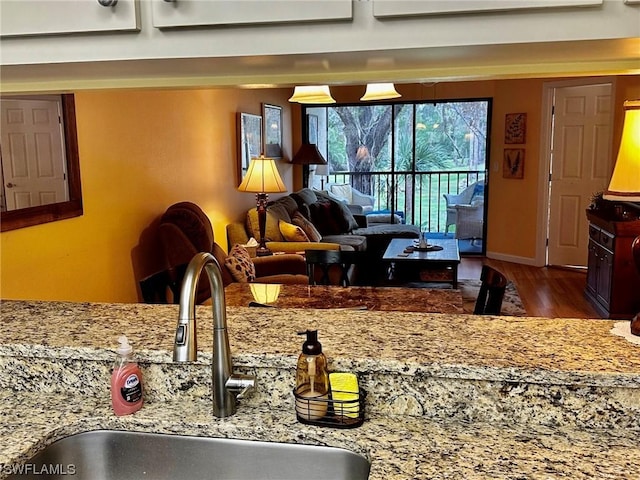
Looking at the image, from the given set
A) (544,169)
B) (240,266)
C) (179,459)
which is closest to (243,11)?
(179,459)

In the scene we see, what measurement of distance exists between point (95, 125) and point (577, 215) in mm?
5453

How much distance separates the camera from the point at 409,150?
26.4ft

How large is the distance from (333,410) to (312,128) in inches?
293

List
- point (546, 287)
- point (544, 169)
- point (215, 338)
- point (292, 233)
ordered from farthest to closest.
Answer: point (544, 169) < point (546, 287) < point (292, 233) < point (215, 338)

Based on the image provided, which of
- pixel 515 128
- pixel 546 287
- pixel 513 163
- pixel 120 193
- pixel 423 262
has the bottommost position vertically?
pixel 546 287

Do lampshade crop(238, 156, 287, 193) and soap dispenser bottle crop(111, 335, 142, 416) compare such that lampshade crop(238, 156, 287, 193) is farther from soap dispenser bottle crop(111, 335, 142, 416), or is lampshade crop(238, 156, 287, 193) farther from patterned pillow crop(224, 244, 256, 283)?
soap dispenser bottle crop(111, 335, 142, 416)

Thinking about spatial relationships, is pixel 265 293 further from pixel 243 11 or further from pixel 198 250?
pixel 243 11

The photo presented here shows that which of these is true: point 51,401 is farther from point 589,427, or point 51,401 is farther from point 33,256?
point 33,256

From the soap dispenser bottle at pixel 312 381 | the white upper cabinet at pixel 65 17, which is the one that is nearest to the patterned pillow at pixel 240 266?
the soap dispenser bottle at pixel 312 381

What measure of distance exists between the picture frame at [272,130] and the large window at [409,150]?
0.86 metres

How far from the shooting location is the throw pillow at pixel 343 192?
823 centimetres

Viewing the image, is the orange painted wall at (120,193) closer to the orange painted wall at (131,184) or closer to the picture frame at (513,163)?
the orange painted wall at (131,184)

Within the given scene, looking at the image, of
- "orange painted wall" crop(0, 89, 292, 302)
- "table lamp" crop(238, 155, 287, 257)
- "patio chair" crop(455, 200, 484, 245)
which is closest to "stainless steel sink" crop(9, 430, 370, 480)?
"orange painted wall" crop(0, 89, 292, 302)

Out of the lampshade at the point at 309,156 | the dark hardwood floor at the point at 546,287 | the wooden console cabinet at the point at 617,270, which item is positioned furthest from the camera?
the lampshade at the point at 309,156
